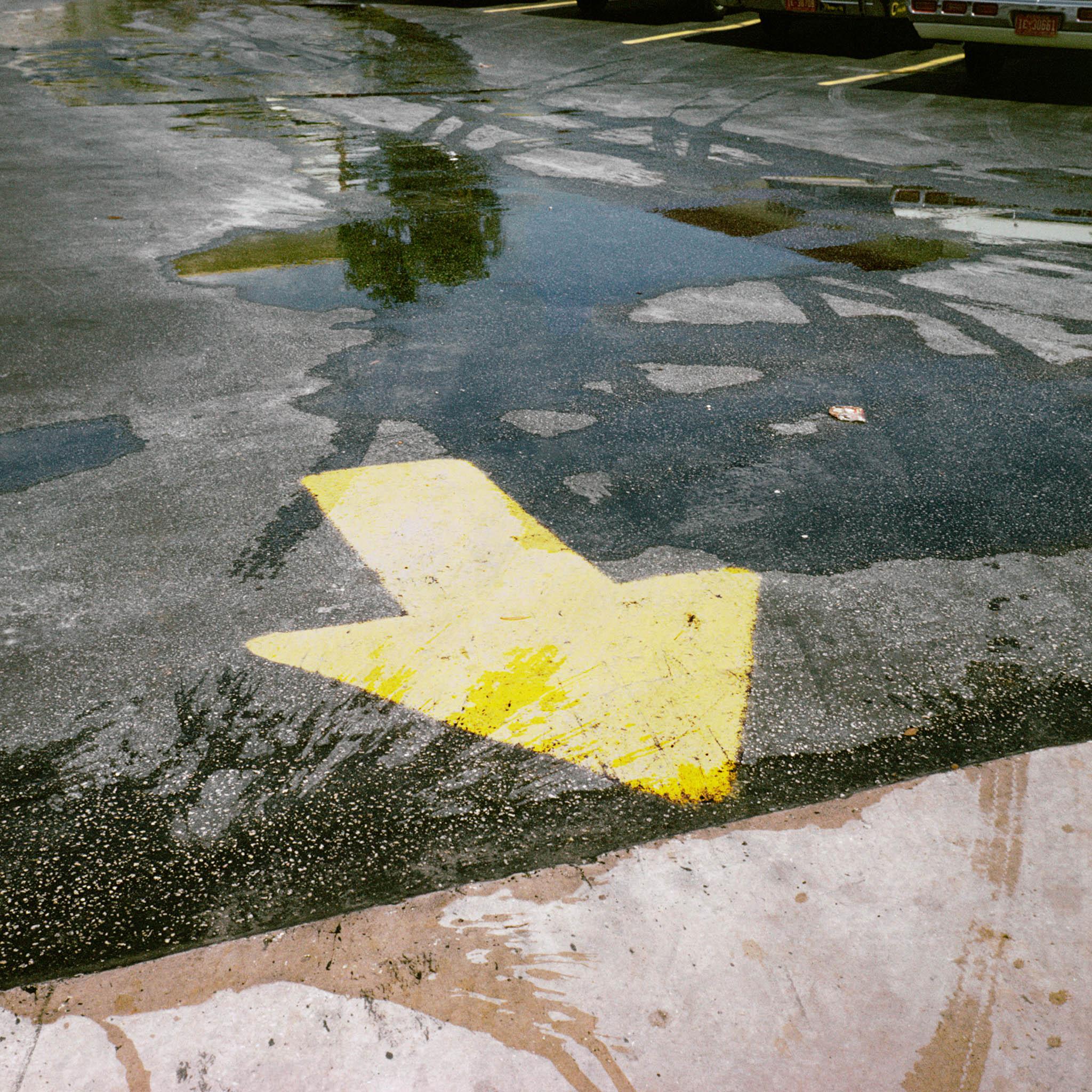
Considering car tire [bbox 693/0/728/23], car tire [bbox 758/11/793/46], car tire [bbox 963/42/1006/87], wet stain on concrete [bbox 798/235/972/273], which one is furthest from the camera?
car tire [bbox 693/0/728/23]

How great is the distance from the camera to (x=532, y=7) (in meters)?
18.9

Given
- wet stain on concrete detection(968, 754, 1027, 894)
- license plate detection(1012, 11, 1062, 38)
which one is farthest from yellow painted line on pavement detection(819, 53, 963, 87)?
wet stain on concrete detection(968, 754, 1027, 894)

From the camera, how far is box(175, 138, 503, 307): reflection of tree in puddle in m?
5.61

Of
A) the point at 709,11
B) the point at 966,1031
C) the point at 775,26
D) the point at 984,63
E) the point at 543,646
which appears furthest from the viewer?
the point at 709,11

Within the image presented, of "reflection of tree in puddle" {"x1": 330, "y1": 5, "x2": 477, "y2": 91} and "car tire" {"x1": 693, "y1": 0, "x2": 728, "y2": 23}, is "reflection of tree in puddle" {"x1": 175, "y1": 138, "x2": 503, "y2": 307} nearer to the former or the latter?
"reflection of tree in puddle" {"x1": 330, "y1": 5, "x2": 477, "y2": 91}

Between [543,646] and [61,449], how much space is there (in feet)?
6.90

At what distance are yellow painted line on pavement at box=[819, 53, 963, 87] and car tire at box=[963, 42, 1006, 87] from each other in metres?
1.10

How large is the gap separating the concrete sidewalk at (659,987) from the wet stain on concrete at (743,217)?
202 inches

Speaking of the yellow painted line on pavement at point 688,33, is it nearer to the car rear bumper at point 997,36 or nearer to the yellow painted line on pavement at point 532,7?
the yellow painted line on pavement at point 532,7

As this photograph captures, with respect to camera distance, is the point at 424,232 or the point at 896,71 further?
the point at 896,71

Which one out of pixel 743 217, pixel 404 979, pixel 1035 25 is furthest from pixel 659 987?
pixel 1035 25

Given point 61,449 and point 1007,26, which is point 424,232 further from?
point 1007,26

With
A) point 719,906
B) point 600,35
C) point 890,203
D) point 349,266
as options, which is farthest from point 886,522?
point 600,35

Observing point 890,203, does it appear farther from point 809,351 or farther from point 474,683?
point 474,683
